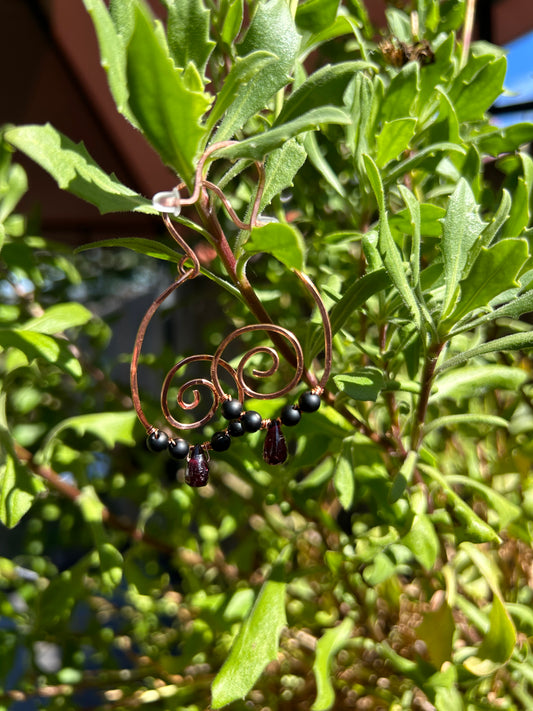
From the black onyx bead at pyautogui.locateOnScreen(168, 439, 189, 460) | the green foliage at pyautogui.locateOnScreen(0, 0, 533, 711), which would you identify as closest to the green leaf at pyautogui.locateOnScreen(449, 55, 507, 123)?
the green foliage at pyautogui.locateOnScreen(0, 0, 533, 711)

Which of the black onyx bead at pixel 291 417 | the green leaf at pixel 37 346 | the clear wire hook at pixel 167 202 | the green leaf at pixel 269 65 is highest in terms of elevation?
the green leaf at pixel 269 65

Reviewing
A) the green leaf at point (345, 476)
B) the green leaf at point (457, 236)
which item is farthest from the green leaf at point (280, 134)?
the green leaf at point (345, 476)

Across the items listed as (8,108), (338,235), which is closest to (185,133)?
(338,235)

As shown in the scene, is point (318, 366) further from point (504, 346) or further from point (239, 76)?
point (239, 76)

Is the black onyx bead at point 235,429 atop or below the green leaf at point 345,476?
atop

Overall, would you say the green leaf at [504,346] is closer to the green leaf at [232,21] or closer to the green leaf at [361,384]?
the green leaf at [361,384]

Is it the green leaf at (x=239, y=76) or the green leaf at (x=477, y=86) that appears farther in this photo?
the green leaf at (x=477, y=86)

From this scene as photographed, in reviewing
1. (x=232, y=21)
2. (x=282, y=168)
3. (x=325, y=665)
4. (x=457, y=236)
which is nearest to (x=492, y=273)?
(x=457, y=236)
